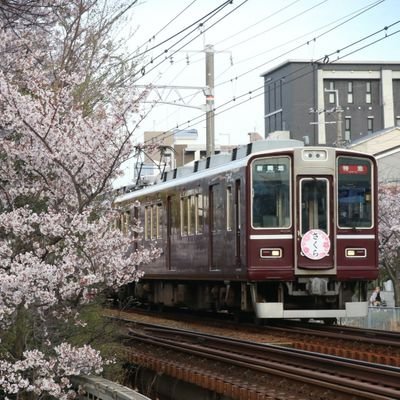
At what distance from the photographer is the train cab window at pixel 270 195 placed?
1614 cm

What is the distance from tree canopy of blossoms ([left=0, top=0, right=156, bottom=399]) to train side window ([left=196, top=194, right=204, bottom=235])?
7.64m

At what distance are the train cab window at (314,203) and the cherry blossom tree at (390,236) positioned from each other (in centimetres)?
1311

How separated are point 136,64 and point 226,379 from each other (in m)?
7.77

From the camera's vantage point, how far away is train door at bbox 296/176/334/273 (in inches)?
638

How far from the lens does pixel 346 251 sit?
54.1 feet

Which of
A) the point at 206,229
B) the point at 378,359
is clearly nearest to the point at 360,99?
the point at 206,229

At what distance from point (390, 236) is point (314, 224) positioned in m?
14.0

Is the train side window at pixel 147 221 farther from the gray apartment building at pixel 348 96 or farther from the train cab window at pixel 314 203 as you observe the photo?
the gray apartment building at pixel 348 96

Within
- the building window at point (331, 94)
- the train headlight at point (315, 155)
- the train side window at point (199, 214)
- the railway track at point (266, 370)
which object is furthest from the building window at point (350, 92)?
the railway track at point (266, 370)

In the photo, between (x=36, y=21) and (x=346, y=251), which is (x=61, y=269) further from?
(x=346, y=251)

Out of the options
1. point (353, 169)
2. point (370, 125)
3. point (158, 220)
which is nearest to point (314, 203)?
point (353, 169)

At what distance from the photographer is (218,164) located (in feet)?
59.9

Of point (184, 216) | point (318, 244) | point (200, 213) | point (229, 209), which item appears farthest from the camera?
point (184, 216)

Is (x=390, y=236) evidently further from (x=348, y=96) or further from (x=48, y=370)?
(x=348, y=96)
